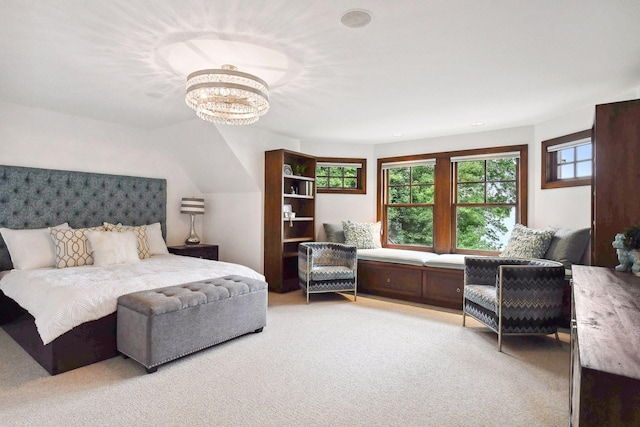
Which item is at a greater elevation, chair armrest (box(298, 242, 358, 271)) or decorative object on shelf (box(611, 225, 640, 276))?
decorative object on shelf (box(611, 225, 640, 276))

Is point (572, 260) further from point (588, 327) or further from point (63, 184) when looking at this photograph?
point (63, 184)

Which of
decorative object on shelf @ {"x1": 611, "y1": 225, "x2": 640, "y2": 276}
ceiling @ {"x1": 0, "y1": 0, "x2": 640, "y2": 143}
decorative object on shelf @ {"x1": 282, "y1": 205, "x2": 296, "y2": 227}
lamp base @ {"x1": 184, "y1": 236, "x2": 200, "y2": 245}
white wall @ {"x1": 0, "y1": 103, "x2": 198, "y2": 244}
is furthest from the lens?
lamp base @ {"x1": 184, "y1": 236, "x2": 200, "y2": 245}

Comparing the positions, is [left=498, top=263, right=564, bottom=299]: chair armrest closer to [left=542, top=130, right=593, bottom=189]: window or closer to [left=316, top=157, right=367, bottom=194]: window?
[left=542, top=130, right=593, bottom=189]: window

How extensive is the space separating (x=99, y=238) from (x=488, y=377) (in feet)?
12.1

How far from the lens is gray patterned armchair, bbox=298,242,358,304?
14.0ft

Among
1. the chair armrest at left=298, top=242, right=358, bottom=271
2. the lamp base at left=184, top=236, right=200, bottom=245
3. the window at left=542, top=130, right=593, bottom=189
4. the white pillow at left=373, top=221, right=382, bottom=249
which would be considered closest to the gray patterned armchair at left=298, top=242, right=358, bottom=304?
the chair armrest at left=298, top=242, right=358, bottom=271

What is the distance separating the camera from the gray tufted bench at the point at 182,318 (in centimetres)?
244

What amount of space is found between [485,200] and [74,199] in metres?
5.08

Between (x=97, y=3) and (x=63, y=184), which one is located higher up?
(x=97, y=3)

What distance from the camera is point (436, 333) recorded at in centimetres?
326

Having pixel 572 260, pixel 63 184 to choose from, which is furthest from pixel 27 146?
pixel 572 260

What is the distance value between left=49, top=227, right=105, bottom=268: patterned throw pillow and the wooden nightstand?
1169mm

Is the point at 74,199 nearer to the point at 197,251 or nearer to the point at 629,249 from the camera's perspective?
the point at 197,251

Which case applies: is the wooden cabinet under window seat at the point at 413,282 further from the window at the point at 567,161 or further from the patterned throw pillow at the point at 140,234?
the patterned throw pillow at the point at 140,234
